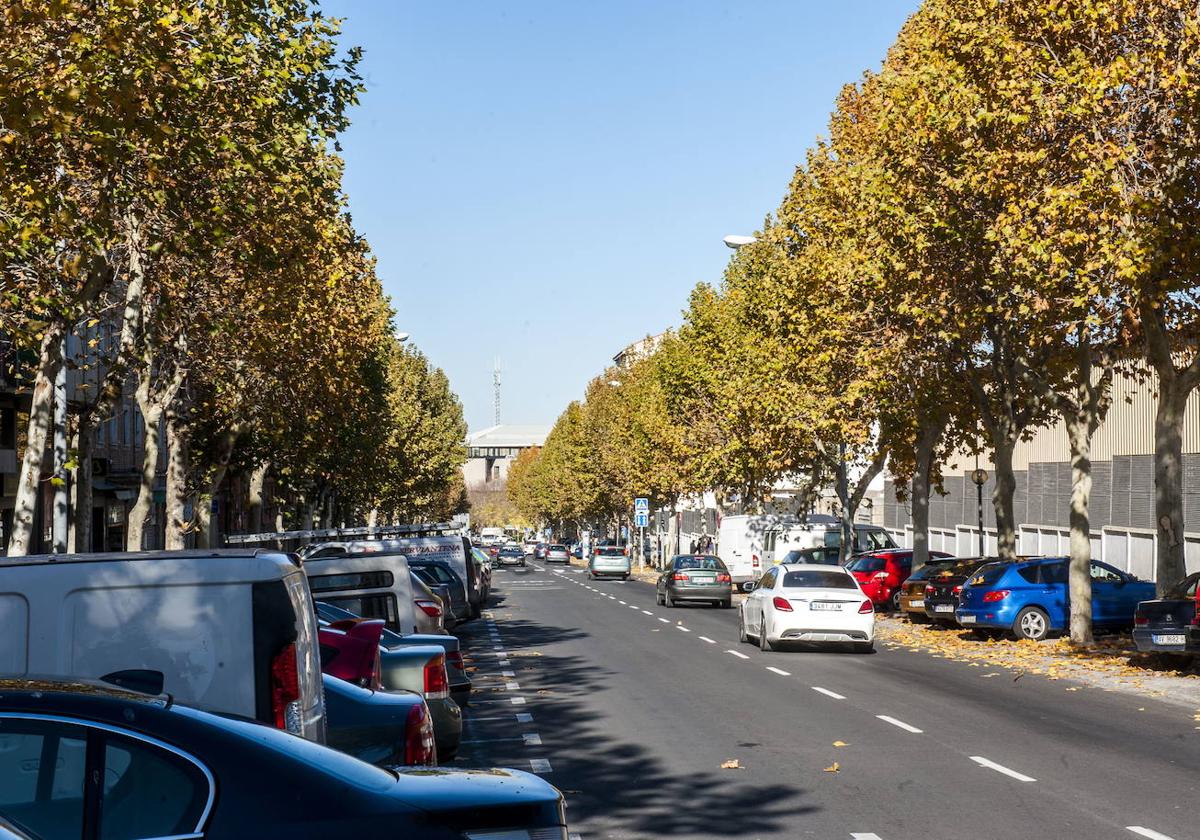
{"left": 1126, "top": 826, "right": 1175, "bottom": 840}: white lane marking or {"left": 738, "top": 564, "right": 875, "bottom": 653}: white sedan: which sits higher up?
{"left": 738, "top": 564, "right": 875, "bottom": 653}: white sedan

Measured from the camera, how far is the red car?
41406 millimetres

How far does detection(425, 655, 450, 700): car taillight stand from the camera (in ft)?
A: 37.7

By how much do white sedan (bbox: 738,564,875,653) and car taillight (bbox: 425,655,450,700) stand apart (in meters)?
14.8

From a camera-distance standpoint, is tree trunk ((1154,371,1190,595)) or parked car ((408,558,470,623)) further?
parked car ((408,558,470,623))

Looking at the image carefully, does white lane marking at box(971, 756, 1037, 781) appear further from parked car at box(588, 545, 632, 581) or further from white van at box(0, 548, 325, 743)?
parked car at box(588, 545, 632, 581)

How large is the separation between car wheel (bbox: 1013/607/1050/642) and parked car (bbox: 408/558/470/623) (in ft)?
33.5

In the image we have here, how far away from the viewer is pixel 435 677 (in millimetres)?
11578

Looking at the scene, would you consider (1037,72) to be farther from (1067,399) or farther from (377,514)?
(377,514)

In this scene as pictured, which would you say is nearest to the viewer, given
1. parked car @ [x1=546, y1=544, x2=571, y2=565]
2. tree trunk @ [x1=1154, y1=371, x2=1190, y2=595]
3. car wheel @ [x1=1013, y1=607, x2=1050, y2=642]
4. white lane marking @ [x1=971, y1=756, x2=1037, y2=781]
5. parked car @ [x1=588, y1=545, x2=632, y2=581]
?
white lane marking @ [x1=971, y1=756, x2=1037, y2=781]

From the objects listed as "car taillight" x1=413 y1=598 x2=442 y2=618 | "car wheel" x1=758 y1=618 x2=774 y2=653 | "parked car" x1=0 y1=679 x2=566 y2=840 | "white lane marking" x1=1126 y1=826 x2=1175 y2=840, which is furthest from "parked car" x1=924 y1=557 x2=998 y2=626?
"parked car" x1=0 y1=679 x2=566 y2=840

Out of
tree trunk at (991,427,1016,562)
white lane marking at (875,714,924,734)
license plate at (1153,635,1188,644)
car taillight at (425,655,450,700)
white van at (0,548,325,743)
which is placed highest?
tree trunk at (991,427,1016,562)

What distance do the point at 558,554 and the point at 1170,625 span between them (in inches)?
3764

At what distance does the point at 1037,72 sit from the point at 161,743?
68.3 ft

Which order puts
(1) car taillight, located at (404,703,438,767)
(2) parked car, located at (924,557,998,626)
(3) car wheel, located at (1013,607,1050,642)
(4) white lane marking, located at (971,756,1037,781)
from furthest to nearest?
(2) parked car, located at (924,557,998,626), (3) car wheel, located at (1013,607,1050,642), (4) white lane marking, located at (971,756,1037,781), (1) car taillight, located at (404,703,438,767)
